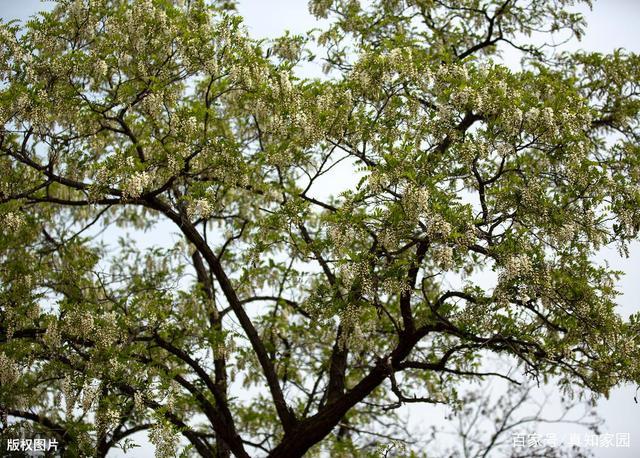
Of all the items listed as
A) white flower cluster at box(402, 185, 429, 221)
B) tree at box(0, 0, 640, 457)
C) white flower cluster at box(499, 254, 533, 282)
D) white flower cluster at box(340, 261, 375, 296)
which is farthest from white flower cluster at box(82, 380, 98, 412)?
white flower cluster at box(499, 254, 533, 282)

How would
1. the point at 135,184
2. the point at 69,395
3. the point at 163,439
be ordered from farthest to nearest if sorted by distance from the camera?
the point at 135,184
the point at 69,395
the point at 163,439

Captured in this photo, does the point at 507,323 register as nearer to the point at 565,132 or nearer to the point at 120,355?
the point at 565,132

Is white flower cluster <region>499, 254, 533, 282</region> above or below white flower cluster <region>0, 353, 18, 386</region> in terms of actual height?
below

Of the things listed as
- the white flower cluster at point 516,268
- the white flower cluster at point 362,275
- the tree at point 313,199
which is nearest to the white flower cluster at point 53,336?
the tree at point 313,199

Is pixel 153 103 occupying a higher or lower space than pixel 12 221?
higher

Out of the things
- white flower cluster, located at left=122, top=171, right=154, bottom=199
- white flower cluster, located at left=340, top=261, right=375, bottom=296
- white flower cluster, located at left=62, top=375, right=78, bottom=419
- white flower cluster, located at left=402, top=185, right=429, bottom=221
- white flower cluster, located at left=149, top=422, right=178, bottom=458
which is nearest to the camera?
white flower cluster, located at left=402, top=185, right=429, bottom=221

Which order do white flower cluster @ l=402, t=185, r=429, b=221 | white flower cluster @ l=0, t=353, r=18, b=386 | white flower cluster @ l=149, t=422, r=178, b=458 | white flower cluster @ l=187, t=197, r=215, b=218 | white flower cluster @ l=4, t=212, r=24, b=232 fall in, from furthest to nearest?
white flower cluster @ l=4, t=212, r=24, b=232 → white flower cluster @ l=0, t=353, r=18, b=386 → white flower cluster @ l=187, t=197, r=215, b=218 → white flower cluster @ l=149, t=422, r=178, b=458 → white flower cluster @ l=402, t=185, r=429, b=221

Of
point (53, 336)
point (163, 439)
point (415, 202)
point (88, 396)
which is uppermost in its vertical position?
point (415, 202)

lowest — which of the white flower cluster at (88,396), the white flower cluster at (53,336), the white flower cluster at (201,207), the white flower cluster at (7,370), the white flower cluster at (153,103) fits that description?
the white flower cluster at (88,396)

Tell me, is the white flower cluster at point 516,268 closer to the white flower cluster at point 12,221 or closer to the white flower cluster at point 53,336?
the white flower cluster at point 53,336

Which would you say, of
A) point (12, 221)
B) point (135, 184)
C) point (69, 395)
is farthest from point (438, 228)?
point (12, 221)

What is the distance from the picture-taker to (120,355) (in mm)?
8164

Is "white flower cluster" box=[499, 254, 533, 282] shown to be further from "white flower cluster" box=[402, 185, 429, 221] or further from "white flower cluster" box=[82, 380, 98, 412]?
"white flower cluster" box=[82, 380, 98, 412]

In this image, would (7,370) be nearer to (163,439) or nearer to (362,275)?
(163,439)
